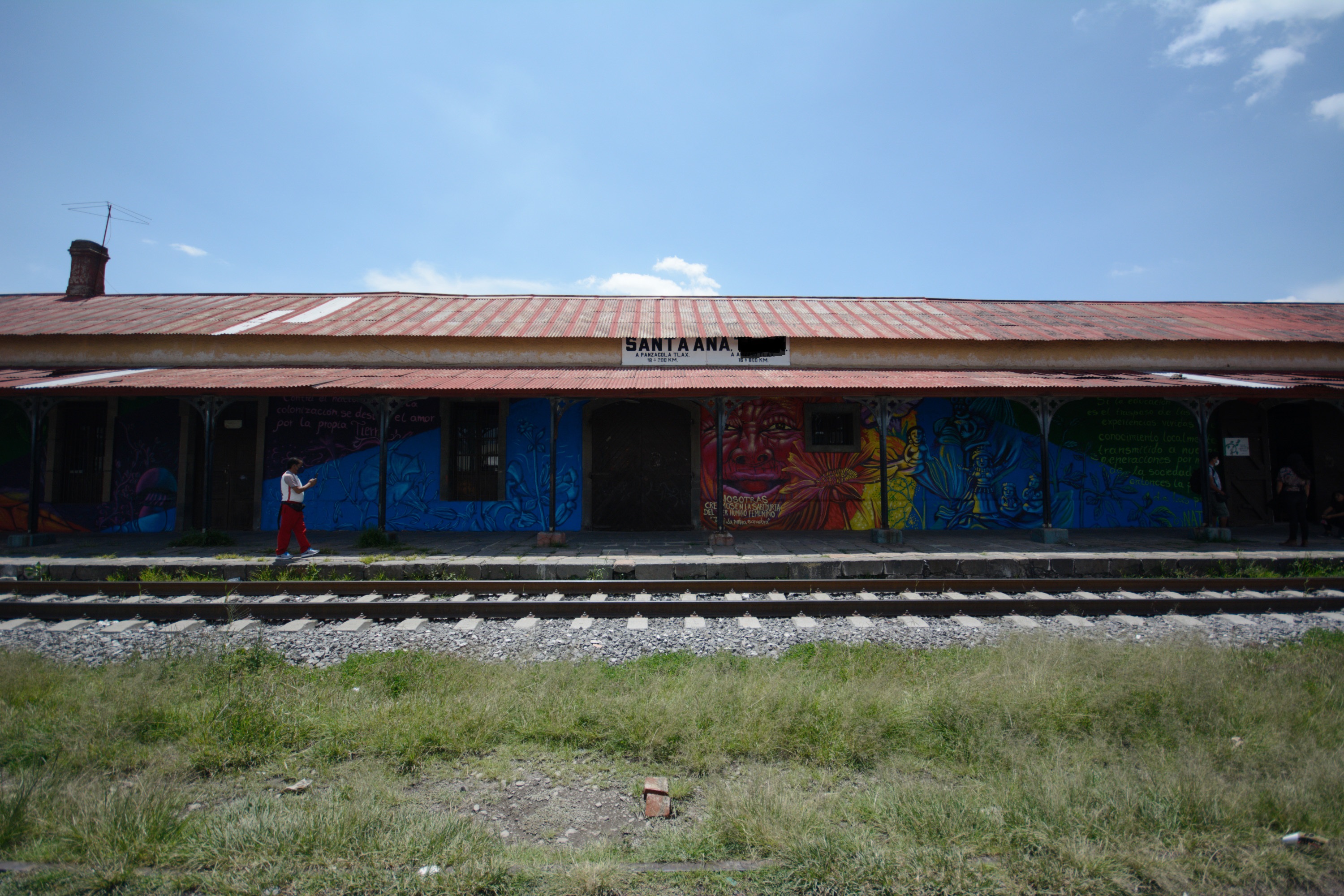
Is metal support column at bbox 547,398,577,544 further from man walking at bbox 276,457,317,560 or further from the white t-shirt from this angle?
the white t-shirt

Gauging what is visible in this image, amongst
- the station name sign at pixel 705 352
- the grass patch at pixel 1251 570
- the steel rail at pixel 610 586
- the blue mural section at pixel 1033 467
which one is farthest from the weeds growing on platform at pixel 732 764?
the station name sign at pixel 705 352

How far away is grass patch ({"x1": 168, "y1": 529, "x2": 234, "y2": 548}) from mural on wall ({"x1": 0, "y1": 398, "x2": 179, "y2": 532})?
109 inches

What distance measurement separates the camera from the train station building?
12125 mm

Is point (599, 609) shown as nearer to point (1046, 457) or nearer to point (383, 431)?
point (383, 431)

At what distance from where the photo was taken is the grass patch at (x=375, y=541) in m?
9.84

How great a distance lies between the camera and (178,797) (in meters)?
2.92

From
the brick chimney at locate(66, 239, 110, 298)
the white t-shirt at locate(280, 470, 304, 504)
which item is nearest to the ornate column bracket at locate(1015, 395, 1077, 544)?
the white t-shirt at locate(280, 470, 304, 504)

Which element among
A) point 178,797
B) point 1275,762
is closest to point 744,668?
point 1275,762

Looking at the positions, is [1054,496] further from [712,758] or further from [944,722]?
[712,758]

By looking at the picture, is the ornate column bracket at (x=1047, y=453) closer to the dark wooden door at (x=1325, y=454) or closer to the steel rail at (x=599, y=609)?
the steel rail at (x=599, y=609)

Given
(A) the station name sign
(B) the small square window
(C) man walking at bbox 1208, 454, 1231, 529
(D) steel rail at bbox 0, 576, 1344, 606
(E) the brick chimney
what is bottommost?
(D) steel rail at bbox 0, 576, 1344, 606

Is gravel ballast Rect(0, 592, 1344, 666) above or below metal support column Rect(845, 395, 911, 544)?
below

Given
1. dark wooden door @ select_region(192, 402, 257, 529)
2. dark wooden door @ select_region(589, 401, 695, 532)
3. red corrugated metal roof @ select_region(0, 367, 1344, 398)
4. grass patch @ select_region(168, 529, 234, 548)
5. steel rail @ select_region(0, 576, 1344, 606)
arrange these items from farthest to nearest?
dark wooden door @ select_region(192, 402, 257, 529), dark wooden door @ select_region(589, 401, 695, 532), red corrugated metal roof @ select_region(0, 367, 1344, 398), grass patch @ select_region(168, 529, 234, 548), steel rail @ select_region(0, 576, 1344, 606)

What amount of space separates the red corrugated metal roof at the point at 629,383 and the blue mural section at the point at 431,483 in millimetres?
1171
